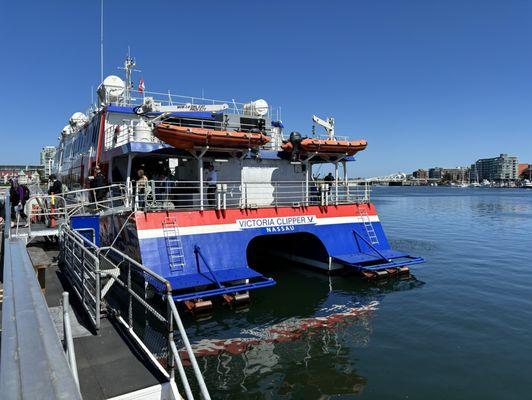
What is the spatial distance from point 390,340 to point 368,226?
761 cm

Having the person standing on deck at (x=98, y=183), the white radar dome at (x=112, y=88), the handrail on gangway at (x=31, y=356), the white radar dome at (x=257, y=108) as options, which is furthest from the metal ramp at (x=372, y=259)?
the white radar dome at (x=112, y=88)

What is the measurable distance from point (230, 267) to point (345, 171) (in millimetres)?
8646

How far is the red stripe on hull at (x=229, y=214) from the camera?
13.1 metres

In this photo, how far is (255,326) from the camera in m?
11.2

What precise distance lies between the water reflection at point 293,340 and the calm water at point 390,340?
0.03 m

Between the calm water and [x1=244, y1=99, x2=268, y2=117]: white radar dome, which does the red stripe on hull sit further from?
[x1=244, y1=99, x2=268, y2=117]: white radar dome

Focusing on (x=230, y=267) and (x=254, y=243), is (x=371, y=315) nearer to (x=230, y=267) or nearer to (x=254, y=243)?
(x=230, y=267)

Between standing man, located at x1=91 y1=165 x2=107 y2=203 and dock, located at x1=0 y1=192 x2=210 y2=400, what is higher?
standing man, located at x1=91 y1=165 x2=107 y2=203

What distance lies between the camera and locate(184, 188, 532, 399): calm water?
26.3 feet

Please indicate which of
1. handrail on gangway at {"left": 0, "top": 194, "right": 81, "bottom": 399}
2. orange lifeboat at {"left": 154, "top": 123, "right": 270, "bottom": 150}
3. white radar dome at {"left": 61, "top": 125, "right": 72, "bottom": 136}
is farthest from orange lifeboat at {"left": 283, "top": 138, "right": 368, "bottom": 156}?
white radar dome at {"left": 61, "top": 125, "right": 72, "bottom": 136}

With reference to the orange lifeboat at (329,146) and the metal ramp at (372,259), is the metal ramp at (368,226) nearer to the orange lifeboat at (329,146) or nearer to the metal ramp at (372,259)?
the metal ramp at (372,259)

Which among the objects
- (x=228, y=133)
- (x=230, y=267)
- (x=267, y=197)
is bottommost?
(x=230, y=267)

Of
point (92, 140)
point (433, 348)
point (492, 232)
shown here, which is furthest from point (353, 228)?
point (492, 232)

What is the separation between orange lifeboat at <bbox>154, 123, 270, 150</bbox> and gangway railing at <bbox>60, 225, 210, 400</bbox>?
4788mm
